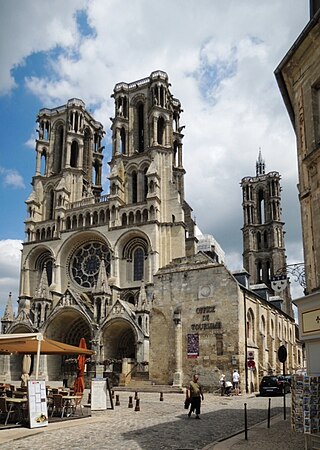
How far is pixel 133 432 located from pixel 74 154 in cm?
4128

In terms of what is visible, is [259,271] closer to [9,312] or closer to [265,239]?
[265,239]

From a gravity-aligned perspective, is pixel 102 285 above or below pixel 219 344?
above

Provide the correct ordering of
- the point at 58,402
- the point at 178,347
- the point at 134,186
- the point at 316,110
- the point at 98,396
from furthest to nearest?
1. the point at 134,186
2. the point at 178,347
3. the point at 98,396
4. the point at 58,402
5. the point at 316,110

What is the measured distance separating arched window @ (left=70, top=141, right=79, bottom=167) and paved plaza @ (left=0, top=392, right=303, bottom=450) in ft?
119

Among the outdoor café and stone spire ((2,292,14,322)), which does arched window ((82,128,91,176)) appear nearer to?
stone spire ((2,292,14,322))

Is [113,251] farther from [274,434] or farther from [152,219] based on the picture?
[274,434]

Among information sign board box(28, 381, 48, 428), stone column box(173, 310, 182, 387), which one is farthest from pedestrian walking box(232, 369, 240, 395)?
information sign board box(28, 381, 48, 428)

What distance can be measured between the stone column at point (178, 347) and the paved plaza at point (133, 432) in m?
13.3

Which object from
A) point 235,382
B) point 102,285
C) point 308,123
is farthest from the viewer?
point 102,285

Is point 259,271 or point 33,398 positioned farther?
point 259,271

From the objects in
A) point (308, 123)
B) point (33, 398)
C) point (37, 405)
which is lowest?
point (37, 405)

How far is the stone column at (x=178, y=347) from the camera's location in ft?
98.2

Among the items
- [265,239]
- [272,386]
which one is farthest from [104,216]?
[265,239]

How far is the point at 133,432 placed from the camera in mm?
11984
